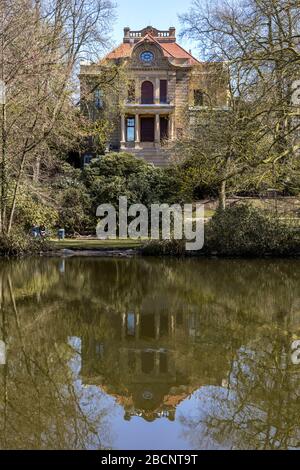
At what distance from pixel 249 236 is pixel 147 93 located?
23852 mm

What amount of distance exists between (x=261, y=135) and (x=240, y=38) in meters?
3.33

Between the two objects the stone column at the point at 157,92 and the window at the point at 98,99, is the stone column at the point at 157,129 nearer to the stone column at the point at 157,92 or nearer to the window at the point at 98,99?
the stone column at the point at 157,92

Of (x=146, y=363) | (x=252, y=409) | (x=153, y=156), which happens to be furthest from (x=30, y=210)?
(x=153, y=156)

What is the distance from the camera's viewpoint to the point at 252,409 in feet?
18.0

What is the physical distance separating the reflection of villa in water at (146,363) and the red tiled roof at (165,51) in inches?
1284

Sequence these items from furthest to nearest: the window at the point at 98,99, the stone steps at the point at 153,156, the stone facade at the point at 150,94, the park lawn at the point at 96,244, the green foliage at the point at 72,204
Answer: the stone facade at the point at 150,94 → the stone steps at the point at 153,156 → the window at the point at 98,99 → the green foliage at the point at 72,204 → the park lawn at the point at 96,244

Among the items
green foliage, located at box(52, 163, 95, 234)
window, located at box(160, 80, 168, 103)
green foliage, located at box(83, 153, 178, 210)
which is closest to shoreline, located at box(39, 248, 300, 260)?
green foliage, located at box(52, 163, 95, 234)

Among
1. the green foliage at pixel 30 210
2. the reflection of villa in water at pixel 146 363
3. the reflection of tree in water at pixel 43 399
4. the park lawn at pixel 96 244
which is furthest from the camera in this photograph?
the green foliage at pixel 30 210

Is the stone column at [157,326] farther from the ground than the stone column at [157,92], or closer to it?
closer to it

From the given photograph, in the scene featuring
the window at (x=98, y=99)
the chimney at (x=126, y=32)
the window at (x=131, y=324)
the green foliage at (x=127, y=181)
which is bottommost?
the window at (x=131, y=324)

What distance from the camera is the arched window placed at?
40.7m

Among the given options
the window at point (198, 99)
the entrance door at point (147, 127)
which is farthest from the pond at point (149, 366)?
the entrance door at point (147, 127)

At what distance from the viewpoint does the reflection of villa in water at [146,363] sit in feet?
18.8
